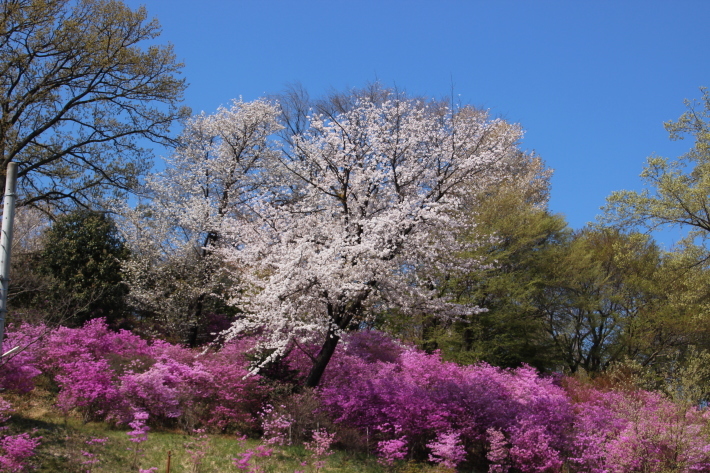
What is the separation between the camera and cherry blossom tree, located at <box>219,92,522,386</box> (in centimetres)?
1196

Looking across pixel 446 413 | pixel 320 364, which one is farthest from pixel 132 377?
pixel 446 413

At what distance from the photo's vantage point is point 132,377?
37.5ft

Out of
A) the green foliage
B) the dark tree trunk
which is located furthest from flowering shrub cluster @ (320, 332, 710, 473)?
the green foliage

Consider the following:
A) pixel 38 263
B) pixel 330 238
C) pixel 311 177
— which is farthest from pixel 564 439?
pixel 38 263

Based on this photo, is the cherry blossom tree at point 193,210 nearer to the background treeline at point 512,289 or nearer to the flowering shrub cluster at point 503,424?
the background treeline at point 512,289

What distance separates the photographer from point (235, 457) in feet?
32.1

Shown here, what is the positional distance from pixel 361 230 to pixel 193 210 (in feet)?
28.0

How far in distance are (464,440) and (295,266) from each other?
5479mm

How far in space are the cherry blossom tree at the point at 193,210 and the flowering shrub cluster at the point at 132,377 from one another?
386 cm

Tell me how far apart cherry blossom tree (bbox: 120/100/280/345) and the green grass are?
6659 millimetres

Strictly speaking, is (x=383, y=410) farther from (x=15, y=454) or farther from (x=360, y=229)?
(x=15, y=454)

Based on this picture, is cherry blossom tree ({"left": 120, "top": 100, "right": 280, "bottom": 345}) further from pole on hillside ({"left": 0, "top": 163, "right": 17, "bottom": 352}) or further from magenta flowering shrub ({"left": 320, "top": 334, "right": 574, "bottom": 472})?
pole on hillside ({"left": 0, "top": 163, "right": 17, "bottom": 352})

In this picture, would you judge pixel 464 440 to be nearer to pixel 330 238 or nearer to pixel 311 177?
pixel 330 238

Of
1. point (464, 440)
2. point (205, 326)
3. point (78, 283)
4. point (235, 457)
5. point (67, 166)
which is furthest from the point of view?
point (205, 326)
